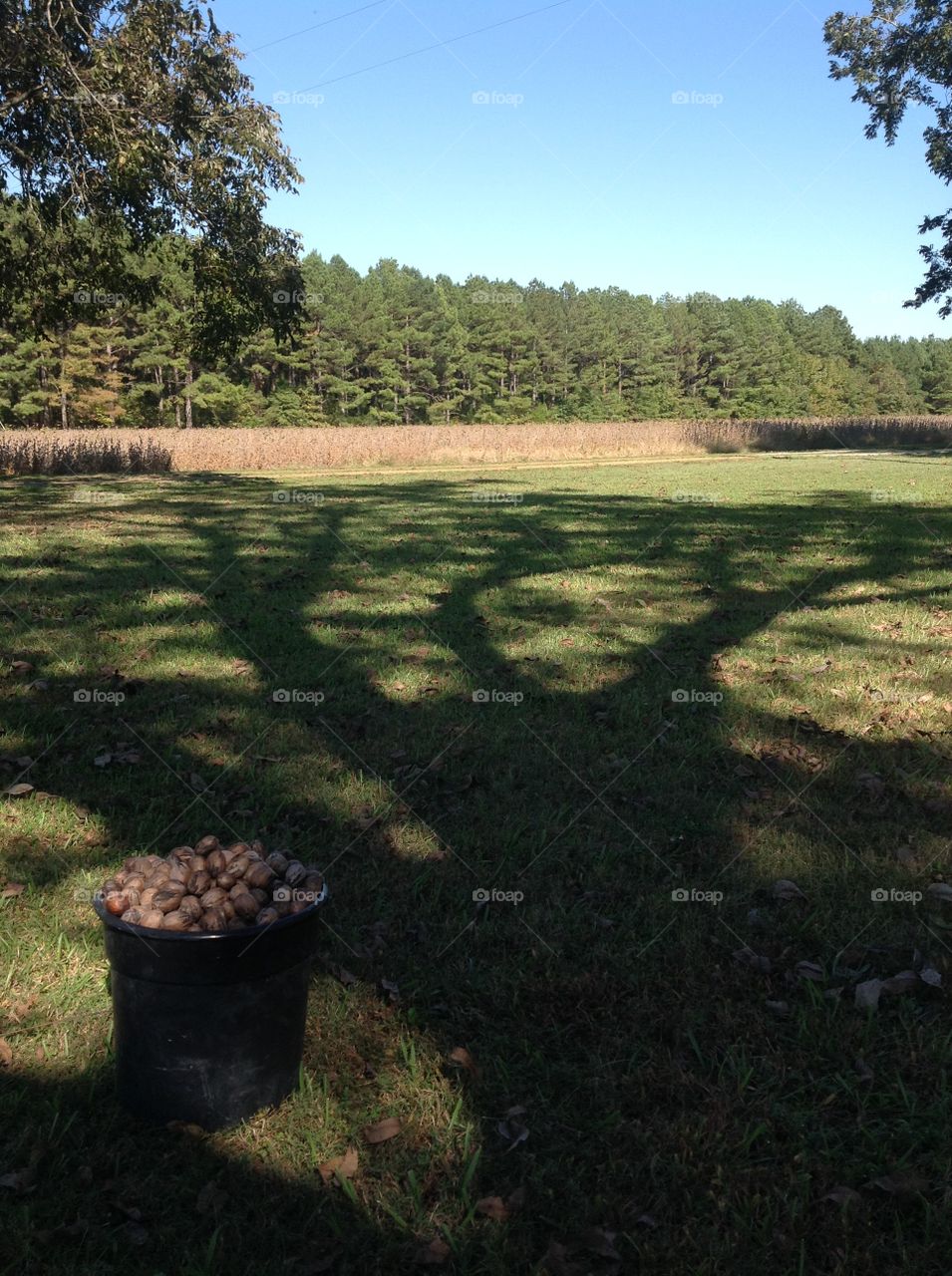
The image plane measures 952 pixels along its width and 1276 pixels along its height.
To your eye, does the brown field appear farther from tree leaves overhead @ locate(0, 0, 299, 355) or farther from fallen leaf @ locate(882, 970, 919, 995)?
fallen leaf @ locate(882, 970, 919, 995)

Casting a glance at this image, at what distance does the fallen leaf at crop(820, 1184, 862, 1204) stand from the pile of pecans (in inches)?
68.6

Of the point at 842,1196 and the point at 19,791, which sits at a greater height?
the point at 19,791

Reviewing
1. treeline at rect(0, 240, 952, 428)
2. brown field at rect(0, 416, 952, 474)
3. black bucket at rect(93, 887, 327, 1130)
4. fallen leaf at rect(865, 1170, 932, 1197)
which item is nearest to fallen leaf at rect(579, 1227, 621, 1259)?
fallen leaf at rect(865, 1170, 932, 1197)

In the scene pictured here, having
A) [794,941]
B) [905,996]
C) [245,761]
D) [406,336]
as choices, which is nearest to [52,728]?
[245,761]

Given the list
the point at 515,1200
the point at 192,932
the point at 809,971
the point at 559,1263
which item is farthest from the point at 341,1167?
the point at 809,971

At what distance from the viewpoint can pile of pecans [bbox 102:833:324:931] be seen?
2.96 m

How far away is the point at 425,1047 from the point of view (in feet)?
11.6

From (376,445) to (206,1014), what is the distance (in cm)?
3993

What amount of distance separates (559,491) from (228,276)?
29.4 ft

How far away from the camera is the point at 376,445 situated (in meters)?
41.7

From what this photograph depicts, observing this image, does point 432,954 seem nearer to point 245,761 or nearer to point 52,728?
point 245,761

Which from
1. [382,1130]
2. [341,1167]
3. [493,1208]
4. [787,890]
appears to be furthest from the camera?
[787,890]

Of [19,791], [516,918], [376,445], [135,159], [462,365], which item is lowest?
[516,918]

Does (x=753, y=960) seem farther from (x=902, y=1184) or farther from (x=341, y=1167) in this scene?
(x=341, y=1167)
